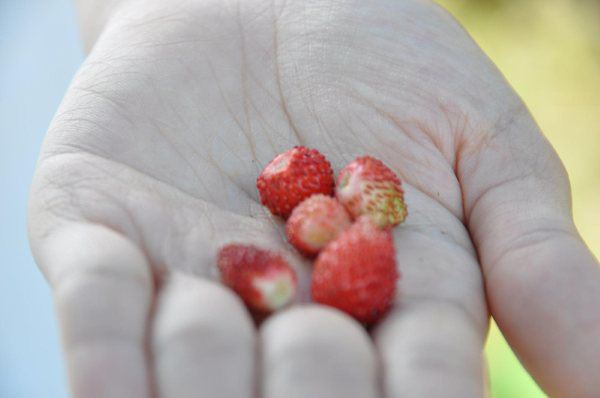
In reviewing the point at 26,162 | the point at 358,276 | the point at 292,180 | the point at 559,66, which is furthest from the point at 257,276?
the point at 559,66

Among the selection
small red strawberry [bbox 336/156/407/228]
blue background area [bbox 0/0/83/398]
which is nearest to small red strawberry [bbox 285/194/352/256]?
small red strawberry [bbox 336/156/407/228]

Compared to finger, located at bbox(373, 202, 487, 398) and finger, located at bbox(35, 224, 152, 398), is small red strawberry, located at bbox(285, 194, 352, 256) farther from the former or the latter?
finger, located at bbox(35, 224, 152, 398)

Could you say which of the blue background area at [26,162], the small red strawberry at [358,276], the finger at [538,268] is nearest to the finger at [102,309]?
the small red strawberry at [358,276]

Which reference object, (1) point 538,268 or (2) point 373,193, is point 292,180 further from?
(1) point 538,268

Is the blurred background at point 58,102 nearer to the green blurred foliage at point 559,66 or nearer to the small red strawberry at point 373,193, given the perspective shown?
the green blurred foliage at point 559,66

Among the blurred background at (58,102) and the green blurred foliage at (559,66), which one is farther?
the green blurred foliage at (559,66)

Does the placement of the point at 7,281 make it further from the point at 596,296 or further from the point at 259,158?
the point at 596,296
